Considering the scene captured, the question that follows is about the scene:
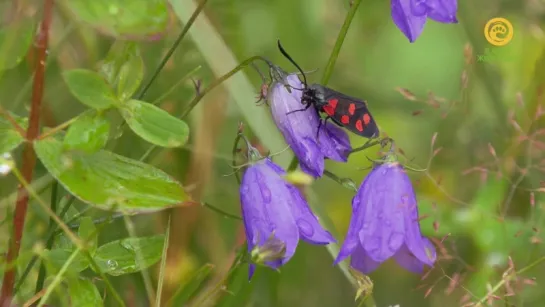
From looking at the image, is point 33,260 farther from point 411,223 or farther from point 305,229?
point 411,223

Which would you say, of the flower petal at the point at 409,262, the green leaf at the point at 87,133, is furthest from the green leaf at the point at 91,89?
the flower petal at the point at 409,262

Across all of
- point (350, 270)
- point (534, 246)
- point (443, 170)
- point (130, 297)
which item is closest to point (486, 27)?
point (443, 170)

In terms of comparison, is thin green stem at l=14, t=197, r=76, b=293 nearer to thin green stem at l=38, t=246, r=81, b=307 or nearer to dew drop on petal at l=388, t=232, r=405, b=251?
thin green stem at l=38, t=246, r=81, b=307

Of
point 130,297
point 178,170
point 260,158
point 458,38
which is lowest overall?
point 130,297

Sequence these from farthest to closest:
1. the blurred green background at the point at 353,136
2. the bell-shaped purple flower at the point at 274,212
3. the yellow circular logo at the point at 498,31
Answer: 1. the yellow circular logo at the point at 498,31
2. the blurred green background at the point at 353,136
3. the bell-shaped purple flower at the point at 274,212

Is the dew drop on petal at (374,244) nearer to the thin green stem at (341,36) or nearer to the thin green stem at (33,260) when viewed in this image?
the thin green stem at (341,36)

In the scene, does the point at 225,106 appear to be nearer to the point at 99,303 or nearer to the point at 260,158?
the point at 260,158
